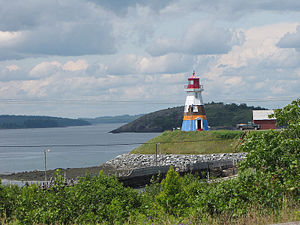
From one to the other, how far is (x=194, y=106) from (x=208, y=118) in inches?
3471

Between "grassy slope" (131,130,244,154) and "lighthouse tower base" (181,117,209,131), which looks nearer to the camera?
"grassy slope" (131,130,244,154)

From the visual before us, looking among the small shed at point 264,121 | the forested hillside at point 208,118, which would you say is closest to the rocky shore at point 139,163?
the small shed at point 264,121

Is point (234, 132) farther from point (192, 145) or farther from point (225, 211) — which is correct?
point (225, 211)

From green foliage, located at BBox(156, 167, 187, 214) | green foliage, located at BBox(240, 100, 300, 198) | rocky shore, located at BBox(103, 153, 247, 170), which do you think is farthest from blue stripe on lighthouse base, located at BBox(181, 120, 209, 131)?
green foliage, located at BBox(240, 100, 300, 198)

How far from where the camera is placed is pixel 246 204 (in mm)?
9516

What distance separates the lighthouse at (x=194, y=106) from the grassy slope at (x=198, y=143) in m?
1.61

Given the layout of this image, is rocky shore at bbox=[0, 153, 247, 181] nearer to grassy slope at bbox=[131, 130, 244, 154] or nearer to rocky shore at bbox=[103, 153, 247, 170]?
rocky shore at bbox=[103, 153, 247, 170]

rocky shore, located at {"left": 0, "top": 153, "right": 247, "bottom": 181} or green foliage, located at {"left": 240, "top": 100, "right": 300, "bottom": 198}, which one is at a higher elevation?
green foliage, located at {"left": 240, "top": 100, "right": 300, "bottom": 198}

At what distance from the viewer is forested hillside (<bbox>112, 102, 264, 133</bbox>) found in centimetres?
14507

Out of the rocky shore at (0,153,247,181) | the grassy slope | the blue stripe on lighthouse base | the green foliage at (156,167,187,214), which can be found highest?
the blue stripe on lighthouse base

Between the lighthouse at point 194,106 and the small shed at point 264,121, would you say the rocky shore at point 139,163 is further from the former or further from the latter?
the small shed at point 264,121

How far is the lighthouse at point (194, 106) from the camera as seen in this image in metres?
61.5

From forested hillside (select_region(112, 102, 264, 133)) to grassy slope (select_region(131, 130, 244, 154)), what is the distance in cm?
6965

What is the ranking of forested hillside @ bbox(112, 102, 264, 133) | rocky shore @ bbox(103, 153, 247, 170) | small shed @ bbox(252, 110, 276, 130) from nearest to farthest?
rocky shore @ bbox(103, 153, 247, 170), small shed @ bbox(252, 110, 276, 130), forested hillside @ bbox(112, 102, 264, 133)
